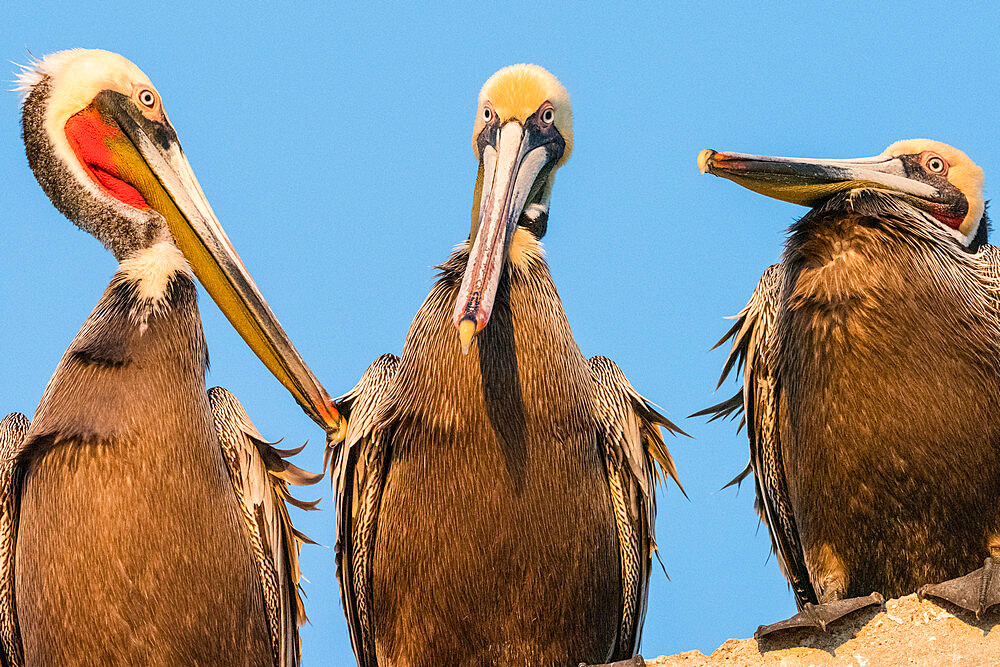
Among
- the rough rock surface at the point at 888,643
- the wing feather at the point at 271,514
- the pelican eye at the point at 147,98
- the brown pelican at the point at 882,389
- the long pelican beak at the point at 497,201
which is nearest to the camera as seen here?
the rough rock surface at the point at 888,643

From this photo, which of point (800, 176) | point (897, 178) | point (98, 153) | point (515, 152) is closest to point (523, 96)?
point (515, 152)

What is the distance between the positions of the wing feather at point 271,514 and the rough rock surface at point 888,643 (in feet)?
6.19

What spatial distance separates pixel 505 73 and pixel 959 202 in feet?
7.27

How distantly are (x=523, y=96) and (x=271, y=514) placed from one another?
222 centimetres

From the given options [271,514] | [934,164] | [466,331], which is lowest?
[271,514]

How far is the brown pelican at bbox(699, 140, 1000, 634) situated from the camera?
5.64 metres

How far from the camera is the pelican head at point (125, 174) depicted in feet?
20.8

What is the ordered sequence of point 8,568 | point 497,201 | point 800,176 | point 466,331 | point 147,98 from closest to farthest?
point 466,331 → point 8,568 → point 497,201 → point 800,176 → point 147,98

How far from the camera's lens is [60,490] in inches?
220

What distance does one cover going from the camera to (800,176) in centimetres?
613

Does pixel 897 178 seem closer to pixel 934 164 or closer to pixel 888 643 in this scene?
pixel 934 164

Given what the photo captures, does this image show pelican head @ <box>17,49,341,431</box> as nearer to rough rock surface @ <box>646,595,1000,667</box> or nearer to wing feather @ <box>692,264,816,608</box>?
wing feather @ <box>692,264,816,608</box>

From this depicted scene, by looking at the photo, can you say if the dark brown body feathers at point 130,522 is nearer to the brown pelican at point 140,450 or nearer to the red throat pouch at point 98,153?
the brown pelican at point 140,450

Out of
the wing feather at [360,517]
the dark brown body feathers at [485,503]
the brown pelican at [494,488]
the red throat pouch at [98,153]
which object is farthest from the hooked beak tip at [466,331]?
the red throat pouch at [98,153]
